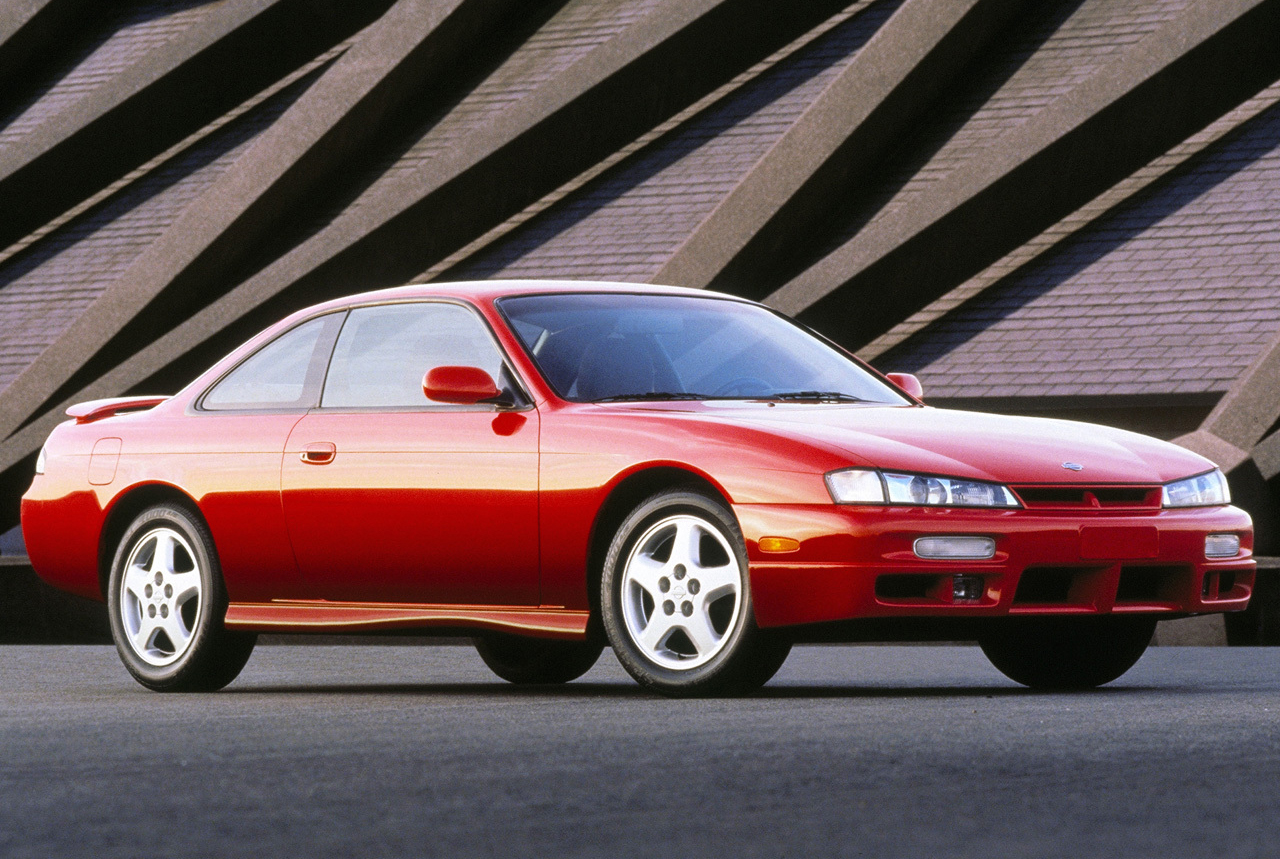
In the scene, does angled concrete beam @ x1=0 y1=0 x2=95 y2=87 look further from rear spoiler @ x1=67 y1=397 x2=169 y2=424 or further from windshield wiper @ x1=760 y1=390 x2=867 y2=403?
windshield wiper @ x1=760 y1=390 x2=867 y2=403

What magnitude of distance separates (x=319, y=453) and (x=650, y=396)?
128cm

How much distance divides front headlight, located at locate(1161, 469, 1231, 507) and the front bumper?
12cm

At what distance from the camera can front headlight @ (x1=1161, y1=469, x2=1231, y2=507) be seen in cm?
766

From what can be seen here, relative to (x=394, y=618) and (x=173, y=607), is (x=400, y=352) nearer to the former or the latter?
(x=394, y=618)

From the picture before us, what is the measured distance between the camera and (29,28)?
23.9m

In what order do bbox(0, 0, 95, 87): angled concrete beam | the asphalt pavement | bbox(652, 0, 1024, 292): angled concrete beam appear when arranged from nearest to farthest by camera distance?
the asphalt pavement, bbox(652, 0, 1024, 292): angled concrete beam, bbox(0, 0, 95, 87): angled concrete beam

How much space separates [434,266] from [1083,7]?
6.07 meters

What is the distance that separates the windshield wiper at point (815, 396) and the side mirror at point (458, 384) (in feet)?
3.46

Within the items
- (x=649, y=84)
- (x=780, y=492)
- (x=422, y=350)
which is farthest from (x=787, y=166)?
(x=780, y=492)

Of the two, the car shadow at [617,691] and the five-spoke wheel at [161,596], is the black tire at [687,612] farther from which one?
the five-spoke wheel at [161,596]

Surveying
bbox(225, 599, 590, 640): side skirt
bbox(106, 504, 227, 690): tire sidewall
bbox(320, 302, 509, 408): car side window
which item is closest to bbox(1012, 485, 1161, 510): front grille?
bbox(225, 599, 590, 640): side skirt

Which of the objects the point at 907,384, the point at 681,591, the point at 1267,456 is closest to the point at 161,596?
the point at 681,591

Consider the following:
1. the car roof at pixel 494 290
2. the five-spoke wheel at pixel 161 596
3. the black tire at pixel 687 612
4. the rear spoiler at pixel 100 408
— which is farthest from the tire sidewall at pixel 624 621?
the rear spoiler at pixel 100 408

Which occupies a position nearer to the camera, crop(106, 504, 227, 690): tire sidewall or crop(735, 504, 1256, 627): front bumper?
crop(735, 504, 1256, 627): front bumper
